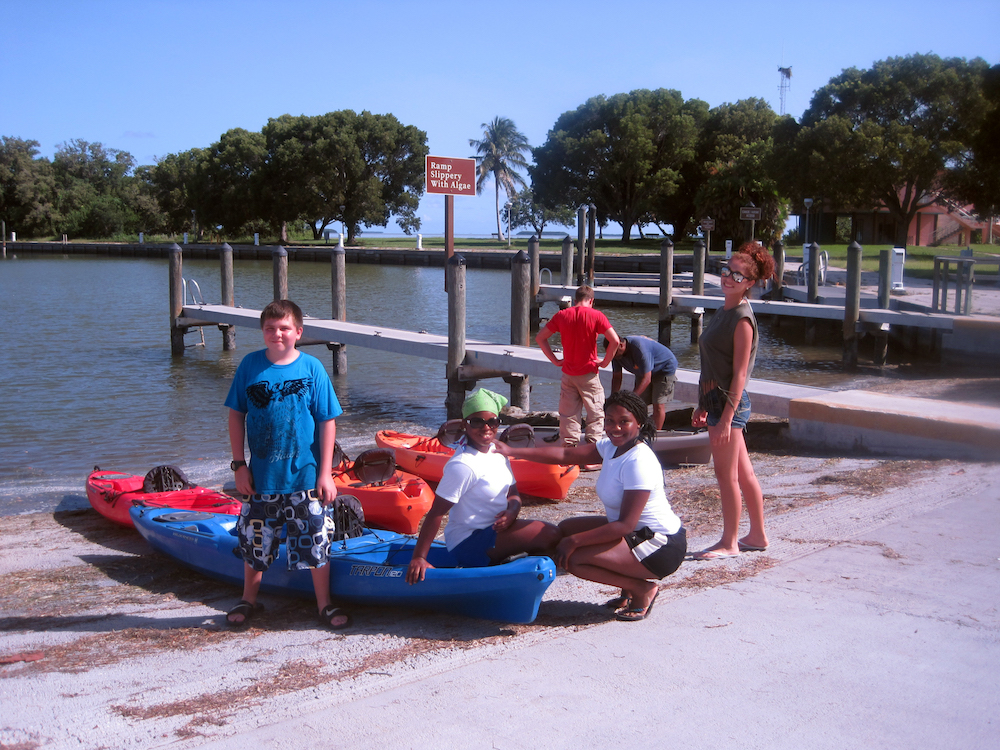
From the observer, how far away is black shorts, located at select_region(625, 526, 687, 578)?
415cm

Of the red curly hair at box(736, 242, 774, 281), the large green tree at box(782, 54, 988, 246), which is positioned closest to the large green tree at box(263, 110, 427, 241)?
the large green tree at box(782, 54, 988, 246)

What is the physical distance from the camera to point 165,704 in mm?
3570

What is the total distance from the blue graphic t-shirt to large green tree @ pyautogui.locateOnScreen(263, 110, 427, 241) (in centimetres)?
6217

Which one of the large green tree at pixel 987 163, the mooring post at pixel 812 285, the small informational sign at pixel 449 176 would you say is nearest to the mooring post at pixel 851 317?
the mooring post at pixel 812 285

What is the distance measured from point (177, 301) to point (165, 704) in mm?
16681

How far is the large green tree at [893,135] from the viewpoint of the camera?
1495 inches

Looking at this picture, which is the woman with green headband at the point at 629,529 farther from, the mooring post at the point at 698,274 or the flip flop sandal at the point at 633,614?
the mooring post at the point at 698,274

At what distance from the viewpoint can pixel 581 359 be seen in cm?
802

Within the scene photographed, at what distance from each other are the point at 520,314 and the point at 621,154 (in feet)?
151

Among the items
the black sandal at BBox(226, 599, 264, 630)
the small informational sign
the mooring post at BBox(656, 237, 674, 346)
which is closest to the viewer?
the black sandal at BBox(226, 599, 264, 630)

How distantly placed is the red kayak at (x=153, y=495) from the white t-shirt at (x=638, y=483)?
3495mm

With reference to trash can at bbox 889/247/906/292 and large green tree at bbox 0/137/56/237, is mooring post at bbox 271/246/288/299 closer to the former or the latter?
trash can at bbox 889/247/906/292

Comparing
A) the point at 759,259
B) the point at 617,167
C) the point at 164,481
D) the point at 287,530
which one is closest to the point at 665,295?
the point at 164,481

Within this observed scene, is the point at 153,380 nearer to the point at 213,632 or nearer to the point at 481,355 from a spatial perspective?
the point at 481,355
